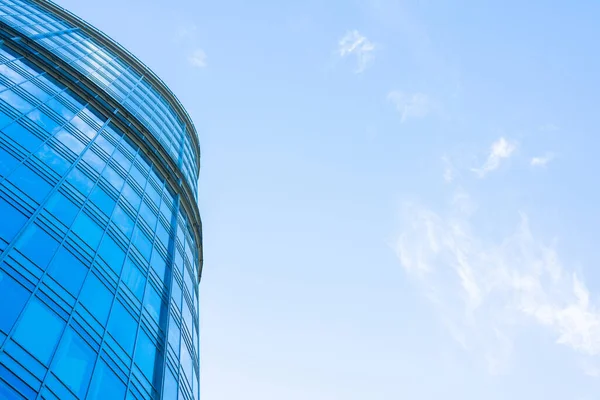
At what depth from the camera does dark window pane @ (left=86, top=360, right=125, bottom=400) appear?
1395 cm

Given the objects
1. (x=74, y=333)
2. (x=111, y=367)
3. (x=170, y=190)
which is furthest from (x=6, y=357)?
(x=170, y=190)

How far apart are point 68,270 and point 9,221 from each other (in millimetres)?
2098

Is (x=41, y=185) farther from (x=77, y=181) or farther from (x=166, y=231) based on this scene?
(x=166, y=231)

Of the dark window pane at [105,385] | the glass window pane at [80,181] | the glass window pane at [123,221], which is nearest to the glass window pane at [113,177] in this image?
the glass window pane at [123,221]

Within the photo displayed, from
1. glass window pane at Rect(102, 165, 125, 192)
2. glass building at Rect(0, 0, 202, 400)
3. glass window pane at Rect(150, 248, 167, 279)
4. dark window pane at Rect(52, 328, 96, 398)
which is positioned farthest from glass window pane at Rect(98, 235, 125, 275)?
dark window pane at Rect(52, 328, 96, 398)

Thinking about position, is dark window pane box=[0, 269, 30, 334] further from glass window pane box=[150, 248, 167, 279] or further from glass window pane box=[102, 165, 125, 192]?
glass window pane box=[102, 165, 125, 192]

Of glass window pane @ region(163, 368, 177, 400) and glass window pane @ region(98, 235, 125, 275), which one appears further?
glass window pane @ region(98, 235, 125, 275)

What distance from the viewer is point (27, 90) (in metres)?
22.6

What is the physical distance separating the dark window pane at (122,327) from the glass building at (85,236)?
5 centimetres

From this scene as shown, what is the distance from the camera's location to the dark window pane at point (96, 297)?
1585 cm

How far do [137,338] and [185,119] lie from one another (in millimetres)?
28624

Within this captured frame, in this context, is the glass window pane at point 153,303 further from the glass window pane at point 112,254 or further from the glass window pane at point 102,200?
the glass window pane at point 102,200

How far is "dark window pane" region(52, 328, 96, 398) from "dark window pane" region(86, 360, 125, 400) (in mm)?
233

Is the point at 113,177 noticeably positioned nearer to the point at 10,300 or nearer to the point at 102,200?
the point at 102,200
